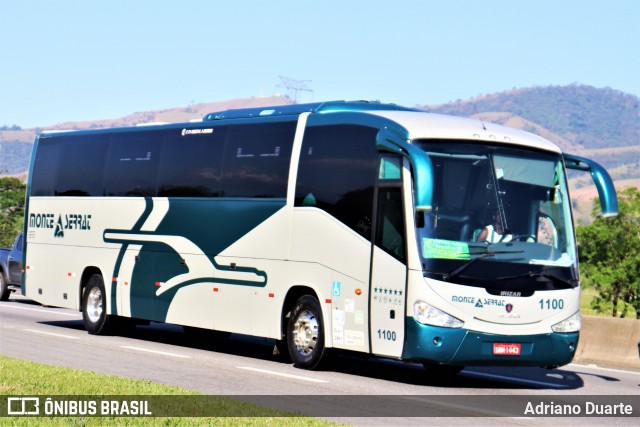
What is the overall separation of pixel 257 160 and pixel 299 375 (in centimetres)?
369

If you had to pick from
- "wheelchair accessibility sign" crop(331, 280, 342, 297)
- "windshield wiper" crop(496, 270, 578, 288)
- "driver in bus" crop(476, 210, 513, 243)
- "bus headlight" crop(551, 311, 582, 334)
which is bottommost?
"bus headlight" crop(551, 311, 582, 334)

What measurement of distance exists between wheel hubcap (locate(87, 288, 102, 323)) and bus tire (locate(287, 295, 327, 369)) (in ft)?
20.5

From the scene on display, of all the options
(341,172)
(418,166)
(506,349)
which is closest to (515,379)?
(506,349)

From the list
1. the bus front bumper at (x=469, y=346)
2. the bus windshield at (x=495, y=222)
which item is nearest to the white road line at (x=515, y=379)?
the bus front bumper at (x=469, y=346)

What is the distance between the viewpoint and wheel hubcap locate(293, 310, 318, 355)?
16672mm

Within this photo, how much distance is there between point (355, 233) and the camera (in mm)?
15922

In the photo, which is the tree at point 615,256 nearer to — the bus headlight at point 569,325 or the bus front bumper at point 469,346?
the bus headlight at point 569,325

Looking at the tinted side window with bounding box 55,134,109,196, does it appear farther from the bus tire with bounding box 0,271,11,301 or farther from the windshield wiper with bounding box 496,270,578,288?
the bus tire with bounding box 0,271,11,301

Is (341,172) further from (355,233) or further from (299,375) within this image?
(299,375)

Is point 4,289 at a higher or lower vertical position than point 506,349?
higher

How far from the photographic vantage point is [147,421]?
1048 cm

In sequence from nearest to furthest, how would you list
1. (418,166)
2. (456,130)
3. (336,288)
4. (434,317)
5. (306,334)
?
(418,166)
(434,317)
(456,130)
(336,288)
(306,334)

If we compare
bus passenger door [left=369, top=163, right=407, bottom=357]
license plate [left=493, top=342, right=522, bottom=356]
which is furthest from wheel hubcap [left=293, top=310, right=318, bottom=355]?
license plate [left=493, top=342, right=522, bottom=356]

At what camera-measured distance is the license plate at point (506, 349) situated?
1481 centimetres
